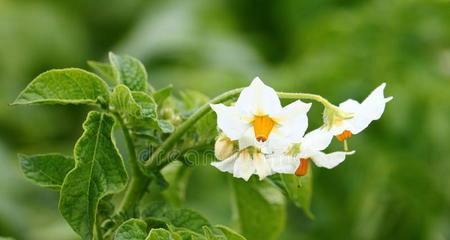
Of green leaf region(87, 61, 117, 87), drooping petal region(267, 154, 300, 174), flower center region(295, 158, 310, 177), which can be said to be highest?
green leaf region(87, 61, 117, 87)

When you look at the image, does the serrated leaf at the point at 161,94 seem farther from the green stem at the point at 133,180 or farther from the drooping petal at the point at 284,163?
the drooping petal at the point at 284,163

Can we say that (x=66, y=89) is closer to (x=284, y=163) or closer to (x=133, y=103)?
(x=133, y=103)

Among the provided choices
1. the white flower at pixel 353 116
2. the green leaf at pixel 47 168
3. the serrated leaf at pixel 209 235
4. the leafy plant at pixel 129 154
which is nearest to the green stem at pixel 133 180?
the leafy plant at pixel 129 154

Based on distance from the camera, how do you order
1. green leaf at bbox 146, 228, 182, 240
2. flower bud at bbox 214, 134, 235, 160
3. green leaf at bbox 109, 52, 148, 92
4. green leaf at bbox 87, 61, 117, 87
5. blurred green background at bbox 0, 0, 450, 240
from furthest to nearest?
blurred green background at bbox 0, 0, 450, 240
green leaf at bbox 87, 61, 117, 87
green leaf at bbox 109, 52, 148, 92
flower bud at bbox 214, 134, 235, 160
green leaf at bbox 146, 228, 182, 240

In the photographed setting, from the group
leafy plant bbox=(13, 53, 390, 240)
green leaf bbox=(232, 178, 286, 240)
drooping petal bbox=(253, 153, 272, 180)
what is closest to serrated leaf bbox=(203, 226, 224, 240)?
leafy plant bbox=(13, 53, 390, 240)

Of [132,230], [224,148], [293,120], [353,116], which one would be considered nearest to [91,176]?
[132,230]

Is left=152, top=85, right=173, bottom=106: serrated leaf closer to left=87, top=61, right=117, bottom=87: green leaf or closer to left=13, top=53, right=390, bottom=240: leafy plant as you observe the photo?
left=13, top=53, right=390, bottom=240: leafy plant
